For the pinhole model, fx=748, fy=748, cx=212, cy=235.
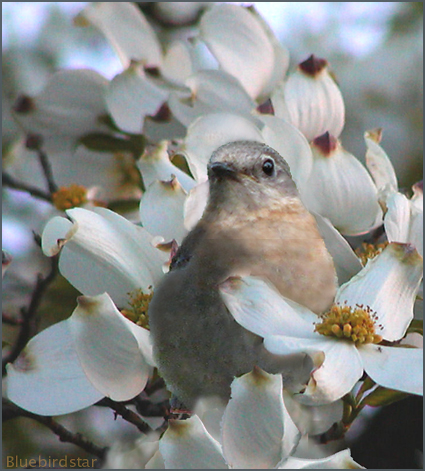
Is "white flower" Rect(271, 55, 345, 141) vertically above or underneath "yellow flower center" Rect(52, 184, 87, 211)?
above

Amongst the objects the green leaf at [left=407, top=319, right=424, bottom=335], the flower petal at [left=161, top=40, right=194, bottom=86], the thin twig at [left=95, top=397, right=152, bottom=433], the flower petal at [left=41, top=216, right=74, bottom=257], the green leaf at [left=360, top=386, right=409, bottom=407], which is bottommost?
the thin twig at [left=95, top=397, right=152, bottom=433]

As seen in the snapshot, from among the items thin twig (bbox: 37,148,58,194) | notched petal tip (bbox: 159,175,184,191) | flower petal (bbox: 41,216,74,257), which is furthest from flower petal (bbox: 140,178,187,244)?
thin twig (bbox: 37,148,58,194)

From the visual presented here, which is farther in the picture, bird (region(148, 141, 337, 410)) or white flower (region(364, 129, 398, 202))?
white flower (region(364, 129, 398, 202))

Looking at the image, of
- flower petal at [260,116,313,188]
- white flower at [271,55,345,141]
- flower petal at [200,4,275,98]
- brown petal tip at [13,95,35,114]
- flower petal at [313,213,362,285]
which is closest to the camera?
flower petal at [313,213,362,285]

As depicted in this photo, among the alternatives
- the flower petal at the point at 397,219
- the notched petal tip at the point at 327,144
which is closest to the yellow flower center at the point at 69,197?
the notched petal tip at the point at 327,144

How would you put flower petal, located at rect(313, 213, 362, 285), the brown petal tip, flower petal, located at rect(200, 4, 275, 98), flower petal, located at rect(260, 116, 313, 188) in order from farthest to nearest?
1. the brown petal tip
2. flower petal, located at rect(200, 4, 275, 98)
3. flower petal, located at rect(260, 116, 313, 188)
4. flower petal, located at rect(313, 213, 362, 285)

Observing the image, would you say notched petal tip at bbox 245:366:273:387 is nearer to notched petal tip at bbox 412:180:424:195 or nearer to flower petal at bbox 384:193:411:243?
flower petal at bbox 384:193:411:243

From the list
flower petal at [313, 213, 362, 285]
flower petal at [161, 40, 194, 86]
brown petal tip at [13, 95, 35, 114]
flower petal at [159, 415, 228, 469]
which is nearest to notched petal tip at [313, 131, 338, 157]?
flower petal at [313, 213, 362, 285]
